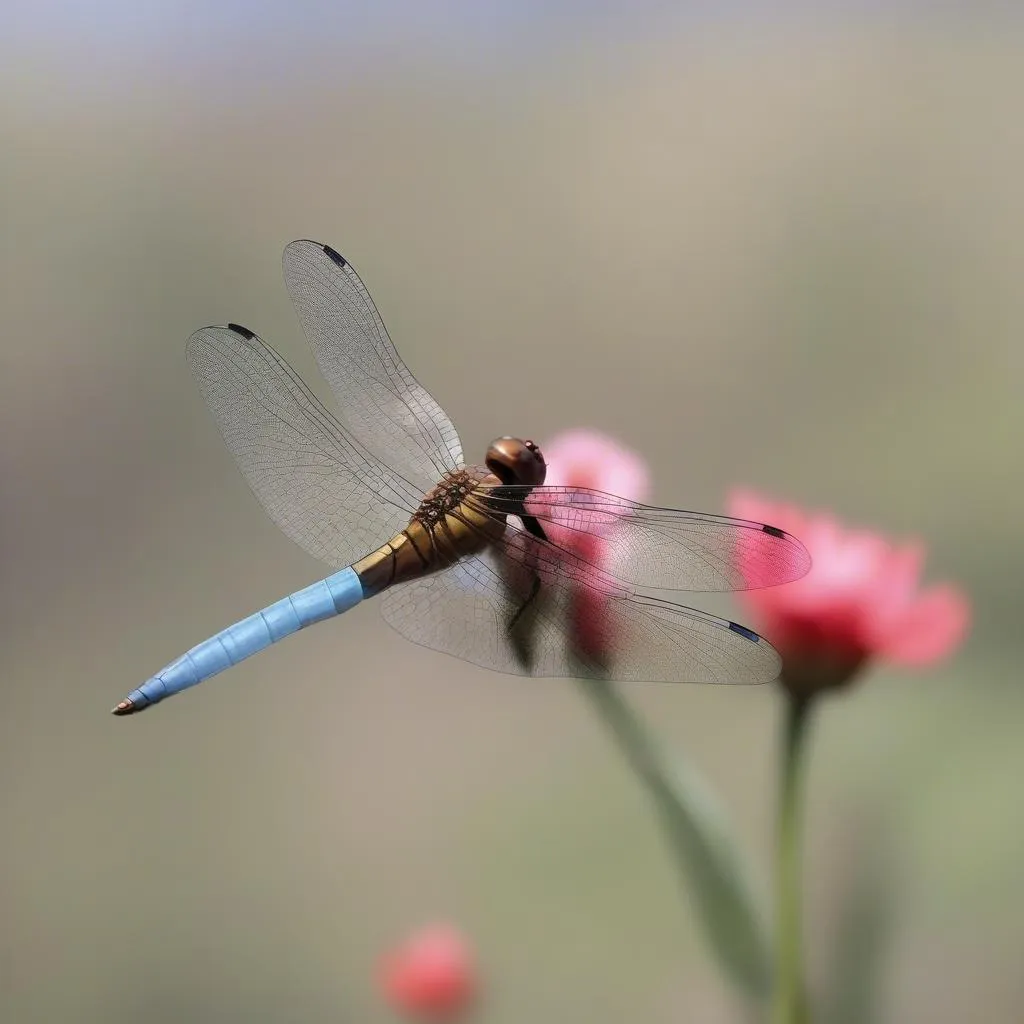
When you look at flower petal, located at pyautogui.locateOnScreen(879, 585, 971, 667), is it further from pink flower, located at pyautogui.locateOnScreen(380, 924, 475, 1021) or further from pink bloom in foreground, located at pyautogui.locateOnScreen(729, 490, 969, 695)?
pink flower, located at pyautogui.locateOnScreen(380, 924, 475, 1021)

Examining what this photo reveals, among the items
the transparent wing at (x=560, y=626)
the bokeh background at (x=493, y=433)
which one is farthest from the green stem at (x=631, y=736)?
the bokeh background at (x=493, y=433)

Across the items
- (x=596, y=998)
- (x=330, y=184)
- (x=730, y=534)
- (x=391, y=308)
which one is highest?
(x=330, y=184)

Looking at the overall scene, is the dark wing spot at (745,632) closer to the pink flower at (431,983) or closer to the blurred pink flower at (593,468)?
the blurred pink flower at (593,468)

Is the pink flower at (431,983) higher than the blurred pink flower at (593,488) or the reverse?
the reverse

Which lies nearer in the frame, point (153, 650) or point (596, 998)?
point (596, 998)

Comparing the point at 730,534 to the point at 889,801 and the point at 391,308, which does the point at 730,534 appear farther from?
the point at 391,308

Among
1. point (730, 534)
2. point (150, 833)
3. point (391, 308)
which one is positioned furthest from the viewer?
point (391, 308)

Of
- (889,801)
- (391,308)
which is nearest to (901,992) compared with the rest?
(889,801)
